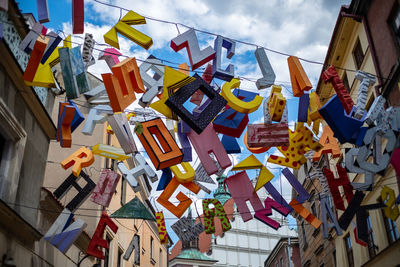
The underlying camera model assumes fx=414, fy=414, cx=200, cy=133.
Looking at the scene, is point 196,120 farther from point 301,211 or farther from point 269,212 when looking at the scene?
point 301,211

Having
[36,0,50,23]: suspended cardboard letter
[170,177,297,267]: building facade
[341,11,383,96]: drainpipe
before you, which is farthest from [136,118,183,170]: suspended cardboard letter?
[170,177,297,267]: building facade

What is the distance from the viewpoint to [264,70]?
9.45 meters

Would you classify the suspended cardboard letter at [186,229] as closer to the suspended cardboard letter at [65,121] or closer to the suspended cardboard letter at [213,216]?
the suspended cardboard letter at [213,216]

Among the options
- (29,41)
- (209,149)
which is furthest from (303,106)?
(29,41)

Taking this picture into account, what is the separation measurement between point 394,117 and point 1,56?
8.33 m

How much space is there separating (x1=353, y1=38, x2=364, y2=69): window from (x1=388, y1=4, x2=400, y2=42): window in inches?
106

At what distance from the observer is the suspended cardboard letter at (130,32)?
8688 millimetres

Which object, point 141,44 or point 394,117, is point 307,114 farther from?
point 141,44

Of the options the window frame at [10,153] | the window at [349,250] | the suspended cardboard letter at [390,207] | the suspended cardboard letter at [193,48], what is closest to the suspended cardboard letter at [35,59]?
the window frame at [10,153]

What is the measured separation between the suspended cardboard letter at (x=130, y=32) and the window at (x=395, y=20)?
7.48 metres

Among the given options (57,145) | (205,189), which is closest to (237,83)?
(205,189)

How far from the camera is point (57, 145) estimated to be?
16109mm

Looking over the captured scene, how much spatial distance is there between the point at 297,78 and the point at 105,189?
556 centimetres

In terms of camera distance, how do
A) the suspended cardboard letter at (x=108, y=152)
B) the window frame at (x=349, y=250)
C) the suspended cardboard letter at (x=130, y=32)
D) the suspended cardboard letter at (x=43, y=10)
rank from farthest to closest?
the window frame at (x=349, y=250)
the suspended cardboard letter at (x=108, y=152)
the suspended cardboard letter at (x=130, y=32)
the suspended cardboard letter at (x=43, y=10)
